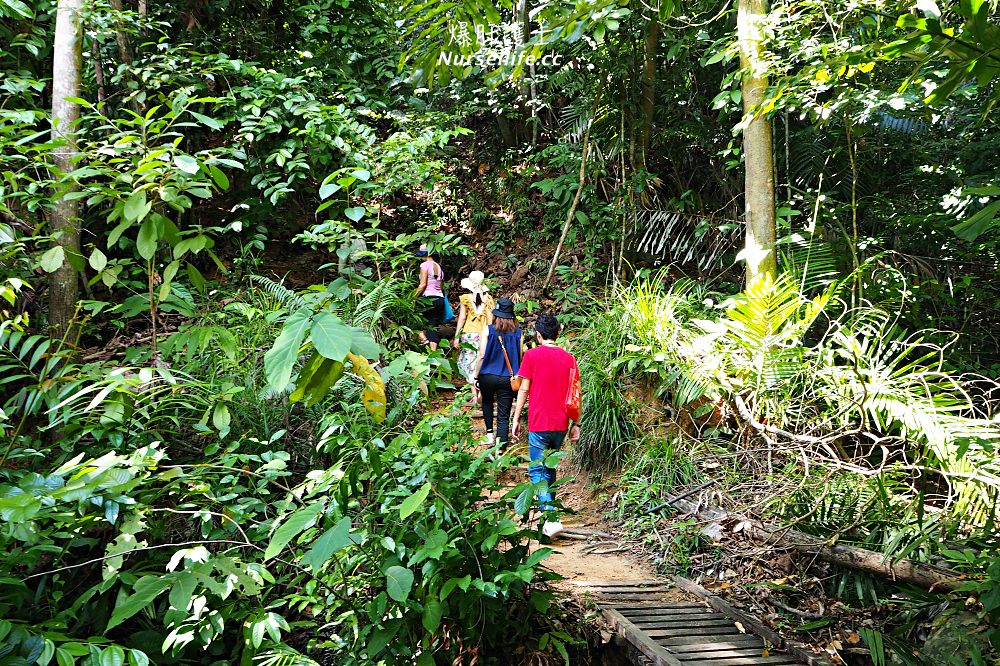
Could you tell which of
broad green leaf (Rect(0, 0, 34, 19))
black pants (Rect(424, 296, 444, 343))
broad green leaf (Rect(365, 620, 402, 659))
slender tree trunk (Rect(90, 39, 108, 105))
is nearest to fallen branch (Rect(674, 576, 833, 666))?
broad green leaf (Rect(365, 620, 402, 659))

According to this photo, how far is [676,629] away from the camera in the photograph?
14.1 feet

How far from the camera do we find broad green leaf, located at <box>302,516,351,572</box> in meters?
2.77

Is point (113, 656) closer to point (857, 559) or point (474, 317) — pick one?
point (857, 559)

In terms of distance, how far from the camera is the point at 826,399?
5387 millimetres

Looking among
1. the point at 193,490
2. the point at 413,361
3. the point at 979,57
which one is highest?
the point at 979,57

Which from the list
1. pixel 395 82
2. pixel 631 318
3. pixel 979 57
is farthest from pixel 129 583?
pixel 395 82

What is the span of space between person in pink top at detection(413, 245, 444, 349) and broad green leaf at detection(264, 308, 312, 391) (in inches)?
249

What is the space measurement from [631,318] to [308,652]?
470 cm

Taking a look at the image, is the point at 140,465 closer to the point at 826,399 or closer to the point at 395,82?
the point at 826,399

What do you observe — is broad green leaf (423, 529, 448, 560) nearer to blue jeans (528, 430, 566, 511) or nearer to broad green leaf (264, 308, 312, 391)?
broad green leaf (264, 308, 312, 391)

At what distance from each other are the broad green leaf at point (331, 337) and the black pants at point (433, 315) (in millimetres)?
6468

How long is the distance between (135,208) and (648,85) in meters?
7.81

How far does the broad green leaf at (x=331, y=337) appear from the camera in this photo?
83.1 inches

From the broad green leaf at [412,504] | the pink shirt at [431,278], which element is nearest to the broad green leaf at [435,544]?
the broad green leaf at [412,504]
